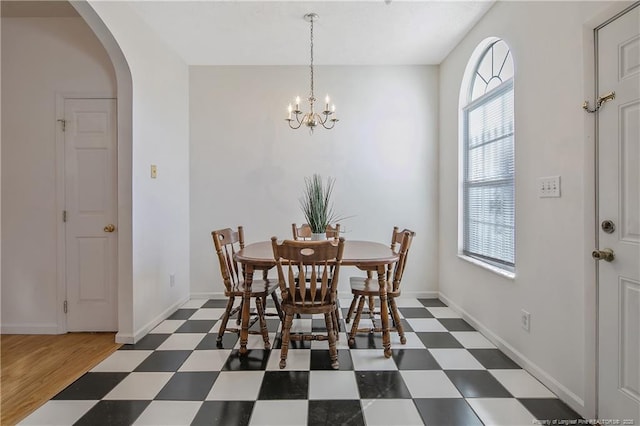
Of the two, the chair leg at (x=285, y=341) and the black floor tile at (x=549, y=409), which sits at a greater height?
the chair leg at (x=285, y=341)

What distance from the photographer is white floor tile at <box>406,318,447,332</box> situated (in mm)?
2822

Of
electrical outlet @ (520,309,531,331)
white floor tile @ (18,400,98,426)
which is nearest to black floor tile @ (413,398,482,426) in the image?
electrical outlet @ (520,309,531,331)

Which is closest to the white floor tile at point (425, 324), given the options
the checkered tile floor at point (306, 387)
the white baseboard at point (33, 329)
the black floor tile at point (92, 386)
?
the checkered tile floor at point (306, 387)

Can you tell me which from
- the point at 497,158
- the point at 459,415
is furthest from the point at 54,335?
the point at 497,158

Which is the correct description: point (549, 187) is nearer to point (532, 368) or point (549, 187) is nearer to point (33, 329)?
point (532, 368)

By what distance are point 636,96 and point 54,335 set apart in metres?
4.16

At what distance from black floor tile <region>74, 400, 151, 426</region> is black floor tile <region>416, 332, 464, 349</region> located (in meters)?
1.95

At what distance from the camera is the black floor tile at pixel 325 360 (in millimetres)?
2154

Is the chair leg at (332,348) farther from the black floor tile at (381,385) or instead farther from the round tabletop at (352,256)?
the round tabletop at (352,256)

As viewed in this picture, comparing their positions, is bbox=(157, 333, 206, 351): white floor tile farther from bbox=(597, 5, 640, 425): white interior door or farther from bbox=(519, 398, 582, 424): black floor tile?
bbox=(597, 5, 640, 425): white interior door

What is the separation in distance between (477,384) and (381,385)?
0.58 metres

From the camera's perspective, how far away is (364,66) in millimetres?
3727

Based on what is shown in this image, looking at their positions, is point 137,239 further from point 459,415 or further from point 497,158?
point 497,158

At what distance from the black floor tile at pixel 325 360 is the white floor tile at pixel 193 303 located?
5.54 ft
